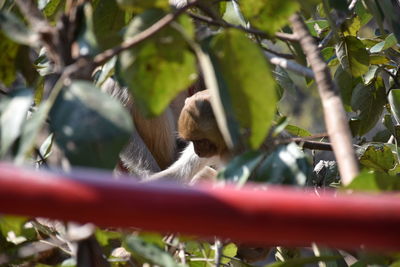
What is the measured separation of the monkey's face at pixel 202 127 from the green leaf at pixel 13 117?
2.06 m

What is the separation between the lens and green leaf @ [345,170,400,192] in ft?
3.08

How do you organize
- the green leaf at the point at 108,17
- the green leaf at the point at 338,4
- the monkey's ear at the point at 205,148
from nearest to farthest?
the green leaf at the point at 338,4 < the green leaf at the point at 108,17 < the monkey's ear at the point at 205,148

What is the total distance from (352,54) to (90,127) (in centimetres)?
124

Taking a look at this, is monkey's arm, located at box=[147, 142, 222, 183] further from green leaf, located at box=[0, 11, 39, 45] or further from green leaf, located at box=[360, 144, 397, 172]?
green leaf, located at box=[0, 11, 39, 45]

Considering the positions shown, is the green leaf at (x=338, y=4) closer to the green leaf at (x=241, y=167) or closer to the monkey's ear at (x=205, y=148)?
the green leaf at (x=241, y=167)

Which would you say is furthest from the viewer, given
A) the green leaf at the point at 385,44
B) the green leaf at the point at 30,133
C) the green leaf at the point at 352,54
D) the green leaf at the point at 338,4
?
the green leaf at the point at 385,44

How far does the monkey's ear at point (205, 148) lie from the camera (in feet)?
10.1

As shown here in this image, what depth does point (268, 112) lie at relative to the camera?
3.09ft

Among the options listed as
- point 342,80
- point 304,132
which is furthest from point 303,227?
point 342,80

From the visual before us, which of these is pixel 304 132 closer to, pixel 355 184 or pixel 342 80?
pixel 342 80

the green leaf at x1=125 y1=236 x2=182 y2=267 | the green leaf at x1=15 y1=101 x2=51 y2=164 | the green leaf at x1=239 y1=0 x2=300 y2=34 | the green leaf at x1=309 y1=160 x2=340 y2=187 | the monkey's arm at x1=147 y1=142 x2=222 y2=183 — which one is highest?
the green leaf at x1=239 y1=0 x2=300 y2=34

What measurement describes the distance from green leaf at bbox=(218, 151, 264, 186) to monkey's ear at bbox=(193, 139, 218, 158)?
204 centimetres

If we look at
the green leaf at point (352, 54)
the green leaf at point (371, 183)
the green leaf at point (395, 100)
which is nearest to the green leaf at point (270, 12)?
the green leaf at point (371, 183)

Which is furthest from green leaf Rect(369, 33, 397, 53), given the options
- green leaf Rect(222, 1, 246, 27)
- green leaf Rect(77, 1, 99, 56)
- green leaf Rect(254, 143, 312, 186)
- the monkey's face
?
green leaf Rect(77, 1, 99, 56)
